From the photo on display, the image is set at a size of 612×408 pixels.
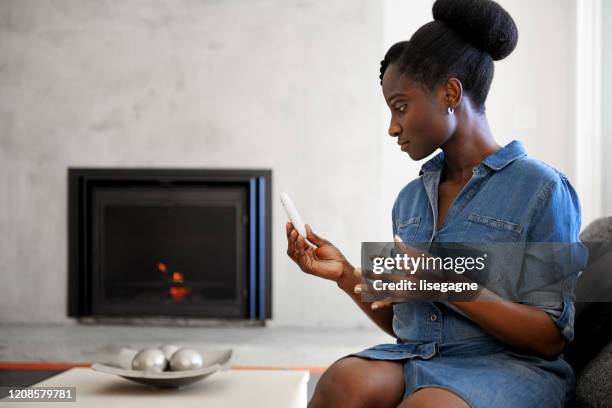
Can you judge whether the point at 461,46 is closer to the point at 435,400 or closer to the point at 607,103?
the point at 435,400

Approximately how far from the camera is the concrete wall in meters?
3.52

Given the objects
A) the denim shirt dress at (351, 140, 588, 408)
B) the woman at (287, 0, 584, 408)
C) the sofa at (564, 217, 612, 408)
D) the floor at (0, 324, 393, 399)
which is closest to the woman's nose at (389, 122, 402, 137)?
the woman at (287, 0, 584, 408)

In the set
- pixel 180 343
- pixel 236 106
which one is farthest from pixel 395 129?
pixel 236 106

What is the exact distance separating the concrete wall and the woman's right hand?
2.37 m

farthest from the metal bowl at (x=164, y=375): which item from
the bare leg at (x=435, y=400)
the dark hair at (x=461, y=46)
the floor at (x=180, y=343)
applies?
the floor at (x=180, y=343)

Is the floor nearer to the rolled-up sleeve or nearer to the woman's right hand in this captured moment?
the woman's right hand

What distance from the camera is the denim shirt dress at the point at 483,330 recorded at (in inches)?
38.7

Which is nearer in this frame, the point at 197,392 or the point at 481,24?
the point at 481,24

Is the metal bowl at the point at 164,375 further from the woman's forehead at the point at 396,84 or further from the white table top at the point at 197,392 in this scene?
the woman's forehead at the point at 396,84

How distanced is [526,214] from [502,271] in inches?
3.5

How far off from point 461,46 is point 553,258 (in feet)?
1.14

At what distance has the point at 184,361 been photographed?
1.67 meters

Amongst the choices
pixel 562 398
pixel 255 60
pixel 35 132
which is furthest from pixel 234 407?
A: pixel 35 132

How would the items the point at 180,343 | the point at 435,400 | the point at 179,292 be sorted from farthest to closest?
1. the point at 179,292
2. the point at 180,343
3. the point at 435,400
